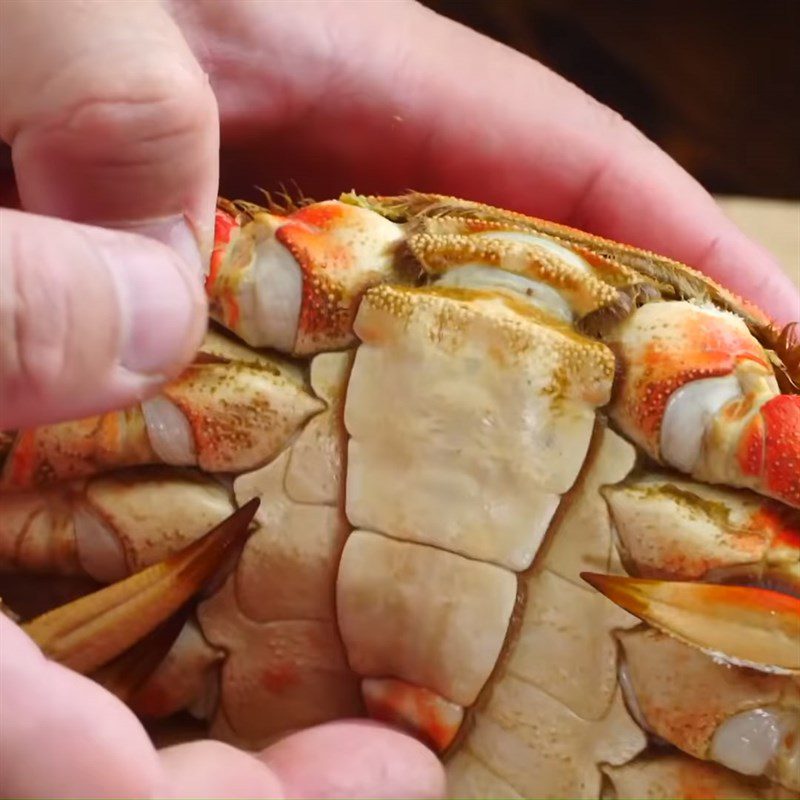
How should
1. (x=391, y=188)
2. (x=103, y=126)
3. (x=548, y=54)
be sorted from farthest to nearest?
(x=548, y=54), (x=391, y=188), (x=103, y=126)

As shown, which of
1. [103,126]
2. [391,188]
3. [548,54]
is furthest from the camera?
[548,54]

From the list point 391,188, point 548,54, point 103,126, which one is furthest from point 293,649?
point 548,54

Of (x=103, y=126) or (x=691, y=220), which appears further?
(x=691, y=220)

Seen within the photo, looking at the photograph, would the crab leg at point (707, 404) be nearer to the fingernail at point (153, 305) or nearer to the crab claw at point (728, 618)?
the crab claw at point (728, 618)

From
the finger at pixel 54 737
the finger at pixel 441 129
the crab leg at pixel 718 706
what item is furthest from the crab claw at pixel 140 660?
the finger at pixel 441 129

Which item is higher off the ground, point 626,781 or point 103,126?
point 103,126

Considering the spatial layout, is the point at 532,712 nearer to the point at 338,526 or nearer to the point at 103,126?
the point at 338,526
